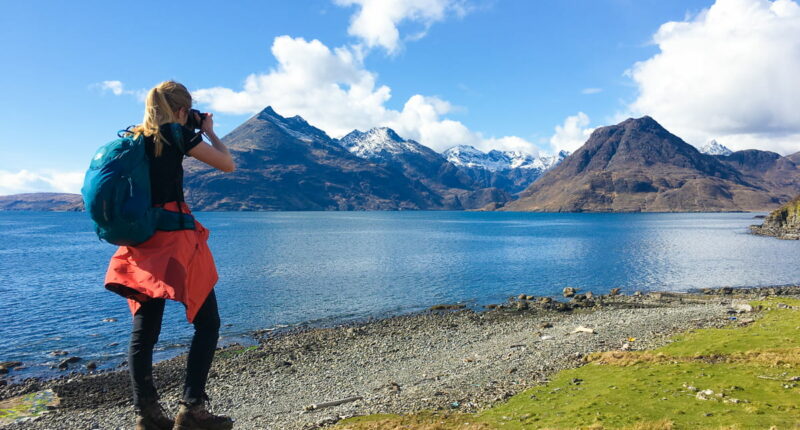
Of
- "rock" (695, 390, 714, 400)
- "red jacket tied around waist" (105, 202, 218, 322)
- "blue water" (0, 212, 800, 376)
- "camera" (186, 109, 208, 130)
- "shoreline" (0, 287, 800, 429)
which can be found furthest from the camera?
"blue water" (0, 212, 800, 376)

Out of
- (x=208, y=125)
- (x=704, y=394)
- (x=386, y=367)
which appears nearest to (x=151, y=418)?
(x=208, y=125)

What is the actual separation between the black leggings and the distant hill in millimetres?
164497

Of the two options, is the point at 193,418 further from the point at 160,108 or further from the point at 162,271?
the point at 160,108

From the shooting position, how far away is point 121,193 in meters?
4.77

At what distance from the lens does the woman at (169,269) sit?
5205 millimetres

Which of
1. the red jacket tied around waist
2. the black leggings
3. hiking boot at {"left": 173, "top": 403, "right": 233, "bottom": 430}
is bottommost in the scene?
hiking boot at {"left": 173, "top": 403, "right": 233, "bottom": 430}

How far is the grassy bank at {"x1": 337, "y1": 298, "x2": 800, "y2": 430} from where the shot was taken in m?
11.1

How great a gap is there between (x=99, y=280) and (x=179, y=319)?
2948 centimetres

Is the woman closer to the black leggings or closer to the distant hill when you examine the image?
the black leggings

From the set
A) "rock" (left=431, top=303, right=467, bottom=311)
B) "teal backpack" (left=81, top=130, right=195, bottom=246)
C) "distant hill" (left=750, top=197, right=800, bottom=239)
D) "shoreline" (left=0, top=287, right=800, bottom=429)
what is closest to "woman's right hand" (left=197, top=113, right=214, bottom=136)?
"teal backpack" (left=81, top=130, right=195, bottom=246)

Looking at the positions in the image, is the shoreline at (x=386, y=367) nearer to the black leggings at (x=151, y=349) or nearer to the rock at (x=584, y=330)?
the rock at (x=584, y=330)

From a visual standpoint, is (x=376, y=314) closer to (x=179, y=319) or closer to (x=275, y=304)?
(x=275, y=304)

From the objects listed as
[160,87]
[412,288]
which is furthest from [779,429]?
[412,288]

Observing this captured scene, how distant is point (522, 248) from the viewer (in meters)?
113
